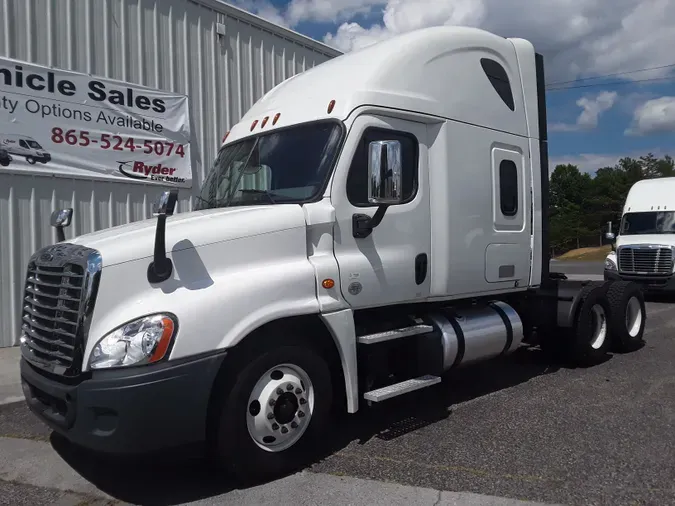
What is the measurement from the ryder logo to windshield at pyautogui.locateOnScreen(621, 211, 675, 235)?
11.0 metres

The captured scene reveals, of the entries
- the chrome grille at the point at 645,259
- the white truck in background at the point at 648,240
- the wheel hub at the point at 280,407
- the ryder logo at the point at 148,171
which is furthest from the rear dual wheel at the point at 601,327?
the ryder logo at the point at 148,171

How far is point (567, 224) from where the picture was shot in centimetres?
6231

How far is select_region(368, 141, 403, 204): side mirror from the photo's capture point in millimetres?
4445

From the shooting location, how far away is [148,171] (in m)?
9.85

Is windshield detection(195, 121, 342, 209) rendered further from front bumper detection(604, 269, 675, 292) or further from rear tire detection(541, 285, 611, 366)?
front bumper detection(604, 269, 675, 292)

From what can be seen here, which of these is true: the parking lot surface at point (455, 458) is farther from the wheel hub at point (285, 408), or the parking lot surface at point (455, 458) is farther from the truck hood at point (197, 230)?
the truck hood at point (197, 230)

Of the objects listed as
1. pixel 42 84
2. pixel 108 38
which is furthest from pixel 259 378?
pixel 108 38

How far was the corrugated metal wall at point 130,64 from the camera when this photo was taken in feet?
27.2

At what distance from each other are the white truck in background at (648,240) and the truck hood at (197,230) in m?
11.4

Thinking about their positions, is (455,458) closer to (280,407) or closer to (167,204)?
(280,407)

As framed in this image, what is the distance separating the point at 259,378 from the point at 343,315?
33.2 inches

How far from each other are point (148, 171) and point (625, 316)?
7.44 meters

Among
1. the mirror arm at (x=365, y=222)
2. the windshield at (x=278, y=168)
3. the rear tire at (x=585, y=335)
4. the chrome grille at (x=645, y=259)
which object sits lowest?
the rear tire at (x=585, y=335)

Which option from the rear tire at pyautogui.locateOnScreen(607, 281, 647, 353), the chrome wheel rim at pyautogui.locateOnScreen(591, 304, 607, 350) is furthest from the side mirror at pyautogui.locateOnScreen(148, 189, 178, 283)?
the rear tire at pyautogui.locateOnScreen(607, 281, 647, 353)
